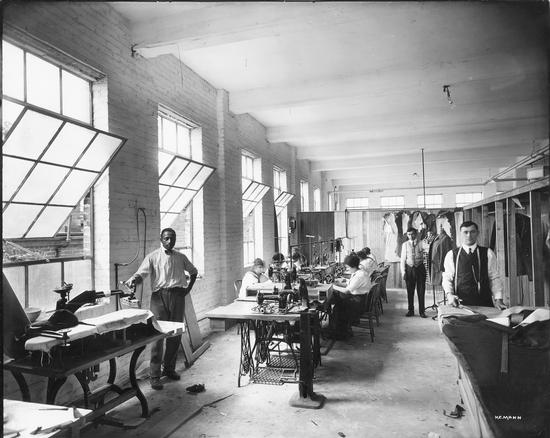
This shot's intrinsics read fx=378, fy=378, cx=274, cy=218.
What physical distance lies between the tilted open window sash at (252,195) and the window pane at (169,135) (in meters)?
2.13

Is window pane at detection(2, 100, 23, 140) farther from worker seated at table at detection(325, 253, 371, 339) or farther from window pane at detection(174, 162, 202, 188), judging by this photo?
worker seated at table at detection(325, 253, 371, 339)

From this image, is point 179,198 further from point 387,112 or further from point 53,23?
point 387,112

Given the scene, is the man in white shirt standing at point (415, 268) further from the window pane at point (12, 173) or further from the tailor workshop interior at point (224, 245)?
the window pane at point (12, 173)

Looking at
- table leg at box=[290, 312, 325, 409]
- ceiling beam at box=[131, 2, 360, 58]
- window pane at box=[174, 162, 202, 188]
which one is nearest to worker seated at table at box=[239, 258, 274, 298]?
table leg at box=[290, 312, 325, 409]

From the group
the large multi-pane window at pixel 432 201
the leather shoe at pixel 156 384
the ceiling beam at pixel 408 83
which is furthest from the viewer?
the large multi-pane window at pixel 432 201

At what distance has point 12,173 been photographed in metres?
2.99

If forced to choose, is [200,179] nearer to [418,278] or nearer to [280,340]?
[280,340]

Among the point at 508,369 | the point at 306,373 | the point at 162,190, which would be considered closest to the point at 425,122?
the point at 162,190

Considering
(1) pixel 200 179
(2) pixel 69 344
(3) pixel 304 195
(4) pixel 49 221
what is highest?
(3) pixel 304 195

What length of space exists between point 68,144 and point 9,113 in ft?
1.62

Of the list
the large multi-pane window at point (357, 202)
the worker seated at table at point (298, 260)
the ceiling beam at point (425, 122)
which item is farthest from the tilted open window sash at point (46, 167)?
the large multi-pane window at point (357, 202)

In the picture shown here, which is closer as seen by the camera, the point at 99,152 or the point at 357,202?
the point at 99,152

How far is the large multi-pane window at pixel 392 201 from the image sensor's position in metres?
17.6

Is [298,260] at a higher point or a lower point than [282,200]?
lower
